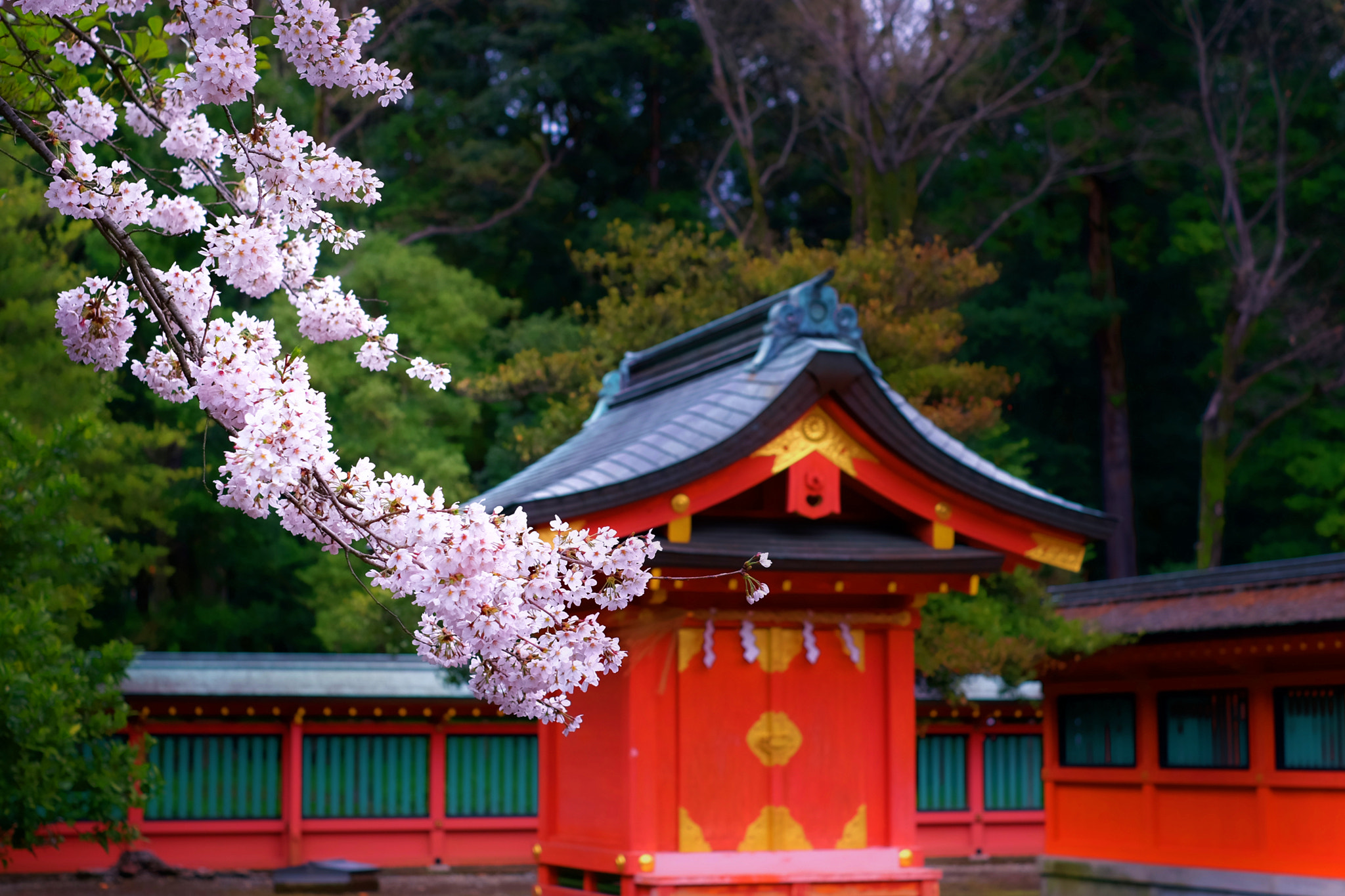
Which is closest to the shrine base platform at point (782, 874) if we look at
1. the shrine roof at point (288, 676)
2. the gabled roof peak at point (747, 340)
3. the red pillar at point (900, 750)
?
the red pillar at point (900, 750)

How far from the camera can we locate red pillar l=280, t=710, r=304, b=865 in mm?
17062

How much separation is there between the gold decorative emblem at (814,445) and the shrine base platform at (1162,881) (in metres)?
5.74

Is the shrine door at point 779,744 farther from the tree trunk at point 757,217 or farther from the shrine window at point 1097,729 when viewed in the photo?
the tree trunk at point 757,217

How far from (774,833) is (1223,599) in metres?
5.68

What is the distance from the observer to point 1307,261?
26.3 meters

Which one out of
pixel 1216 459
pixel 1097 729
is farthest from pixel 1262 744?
pixel 1216 459

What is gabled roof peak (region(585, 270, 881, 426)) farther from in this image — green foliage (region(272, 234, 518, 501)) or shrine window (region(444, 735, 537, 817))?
green foliage (region(272, 234, 518, 501))

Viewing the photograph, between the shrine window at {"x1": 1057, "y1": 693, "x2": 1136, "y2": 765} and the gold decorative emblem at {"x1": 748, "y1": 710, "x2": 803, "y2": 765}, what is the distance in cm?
591

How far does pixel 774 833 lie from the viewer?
897 centimetres

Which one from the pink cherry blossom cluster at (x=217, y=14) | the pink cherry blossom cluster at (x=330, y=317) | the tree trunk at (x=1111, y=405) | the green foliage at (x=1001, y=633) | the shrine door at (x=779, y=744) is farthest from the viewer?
the tree trunk at (x=1111, y=405)

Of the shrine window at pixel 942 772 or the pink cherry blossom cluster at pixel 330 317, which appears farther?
the shrine window at pixel 942 772

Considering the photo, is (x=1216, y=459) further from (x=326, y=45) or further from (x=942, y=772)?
(x=326, y=45)

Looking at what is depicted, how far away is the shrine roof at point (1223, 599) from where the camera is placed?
11.5 metres

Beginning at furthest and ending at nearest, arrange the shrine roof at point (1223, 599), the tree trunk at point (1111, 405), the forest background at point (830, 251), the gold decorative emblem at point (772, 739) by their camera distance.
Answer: the tree trunk at point (1111, 405) → the forest background at point (830, 251) → the shrine roof at point (1223, 599) → the gold decorative emblem at point (772, 739)
